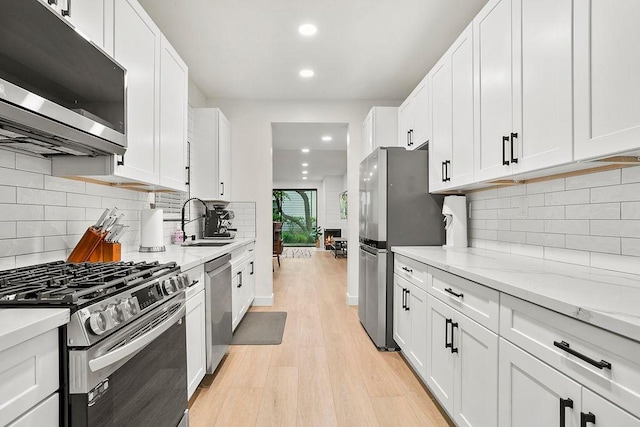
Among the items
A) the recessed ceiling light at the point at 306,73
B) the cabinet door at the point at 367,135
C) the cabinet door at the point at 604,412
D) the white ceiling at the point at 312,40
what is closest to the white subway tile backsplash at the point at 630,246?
the cabinet door at the point at 604,412

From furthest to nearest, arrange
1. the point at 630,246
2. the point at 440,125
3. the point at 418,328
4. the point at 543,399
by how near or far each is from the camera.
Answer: the point at 440,125
the point at 418,328
the point at 630,246
the point at 543,399

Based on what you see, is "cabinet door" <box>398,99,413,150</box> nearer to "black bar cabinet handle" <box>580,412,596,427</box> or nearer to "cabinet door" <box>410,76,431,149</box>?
"cabinet door" <box>410,76,431,149</box>

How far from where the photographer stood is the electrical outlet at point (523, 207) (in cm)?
216

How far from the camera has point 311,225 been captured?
44.5 feet

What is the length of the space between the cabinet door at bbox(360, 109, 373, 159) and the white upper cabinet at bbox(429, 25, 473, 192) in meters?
1.23

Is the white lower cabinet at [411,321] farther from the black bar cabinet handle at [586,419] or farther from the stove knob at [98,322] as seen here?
the stove knob at [98,322]

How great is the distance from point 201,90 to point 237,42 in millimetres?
1375

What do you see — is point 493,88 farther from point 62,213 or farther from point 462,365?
point 62,213

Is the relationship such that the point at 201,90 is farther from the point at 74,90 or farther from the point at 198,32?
the point at 74,90

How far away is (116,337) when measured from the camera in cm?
110

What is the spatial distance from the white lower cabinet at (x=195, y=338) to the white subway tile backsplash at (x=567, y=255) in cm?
208

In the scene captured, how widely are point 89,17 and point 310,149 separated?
601 cm

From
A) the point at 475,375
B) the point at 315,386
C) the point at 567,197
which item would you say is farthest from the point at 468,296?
the point at 315,386

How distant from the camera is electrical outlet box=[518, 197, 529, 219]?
7.07ft
